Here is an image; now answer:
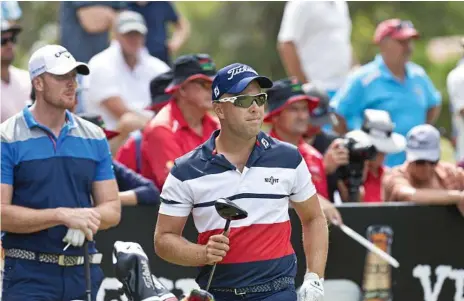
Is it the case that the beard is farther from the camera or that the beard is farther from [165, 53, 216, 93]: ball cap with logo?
the camera

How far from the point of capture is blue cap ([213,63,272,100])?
726 centimetres

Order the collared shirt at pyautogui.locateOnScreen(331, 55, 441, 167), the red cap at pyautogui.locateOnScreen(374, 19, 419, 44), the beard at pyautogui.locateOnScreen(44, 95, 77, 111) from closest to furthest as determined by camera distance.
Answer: the beard at pyautogui.locateOnScreen(44, 95, 77, 111) → the collared shirt at pyautogui.locateOnScreen(331, 55, 441, 167) → the red cap at pyautogui.locateOnScreen(374, 19, 419, 44)

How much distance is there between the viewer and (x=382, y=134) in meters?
10.9

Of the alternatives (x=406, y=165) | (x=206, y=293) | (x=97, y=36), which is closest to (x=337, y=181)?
(x=406, y=165)

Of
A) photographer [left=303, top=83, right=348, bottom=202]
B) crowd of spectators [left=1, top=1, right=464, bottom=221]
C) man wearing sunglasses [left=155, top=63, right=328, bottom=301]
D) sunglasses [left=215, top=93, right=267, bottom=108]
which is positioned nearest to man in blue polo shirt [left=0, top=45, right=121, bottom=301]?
crowd of spectators [left=1, top=1, right=464, bottom=221]

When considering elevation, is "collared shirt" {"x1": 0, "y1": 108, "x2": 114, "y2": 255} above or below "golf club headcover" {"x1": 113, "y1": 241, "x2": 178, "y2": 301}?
above

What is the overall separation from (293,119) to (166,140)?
42.8 inches

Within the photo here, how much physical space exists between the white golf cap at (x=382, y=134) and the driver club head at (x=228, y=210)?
4078 mm

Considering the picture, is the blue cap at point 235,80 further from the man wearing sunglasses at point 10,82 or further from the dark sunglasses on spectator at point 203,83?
the man wearing sunglasses at point 10,82

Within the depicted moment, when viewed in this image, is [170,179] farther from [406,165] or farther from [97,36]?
[97,36]

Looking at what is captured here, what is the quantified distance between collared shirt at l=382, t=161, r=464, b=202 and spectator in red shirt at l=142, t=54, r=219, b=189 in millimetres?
→ 1504

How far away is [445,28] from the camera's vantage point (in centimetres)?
2358

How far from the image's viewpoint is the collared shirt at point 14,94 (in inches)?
407

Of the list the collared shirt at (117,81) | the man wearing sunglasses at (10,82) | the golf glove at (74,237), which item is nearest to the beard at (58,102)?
the golf glove at (74,237)
